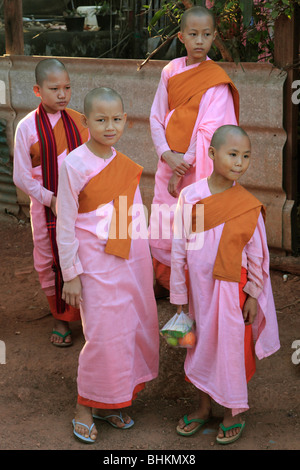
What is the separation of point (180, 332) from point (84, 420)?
0.63 metres

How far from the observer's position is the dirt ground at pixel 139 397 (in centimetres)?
325

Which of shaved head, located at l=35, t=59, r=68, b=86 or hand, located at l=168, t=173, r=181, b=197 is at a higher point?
shaved head, located at l=35, t=59, r=68, b=86

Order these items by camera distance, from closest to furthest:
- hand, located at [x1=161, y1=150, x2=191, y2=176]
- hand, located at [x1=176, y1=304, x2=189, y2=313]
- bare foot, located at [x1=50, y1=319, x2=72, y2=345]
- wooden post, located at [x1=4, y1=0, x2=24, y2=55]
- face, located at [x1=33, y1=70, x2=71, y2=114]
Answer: hand, located at [x1=176, y1=304, x2=189, y2=313] → face, located at [x1=33, y1=70, x2=71, y2=114] → hand, located at [x1=161, y1=150, x2=191, y2=176] → bare foot, located at [x1=50, y1=319, x2=72, y2=345] → wooden post, located at [x1=4, y1=0, x2=24, y2=55]

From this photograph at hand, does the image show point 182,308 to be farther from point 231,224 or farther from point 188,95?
point 188,95

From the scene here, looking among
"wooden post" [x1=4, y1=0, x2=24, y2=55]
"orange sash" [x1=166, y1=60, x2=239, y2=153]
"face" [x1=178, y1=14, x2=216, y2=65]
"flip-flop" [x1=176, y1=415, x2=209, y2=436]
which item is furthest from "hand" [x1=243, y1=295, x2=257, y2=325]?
"wooden post" [x1=4, y1=0, x2=24, y2=55]

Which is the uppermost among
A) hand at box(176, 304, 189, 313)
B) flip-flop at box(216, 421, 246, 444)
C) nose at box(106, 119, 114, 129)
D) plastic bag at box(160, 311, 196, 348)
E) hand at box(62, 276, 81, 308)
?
nose at box(106, 119, 114, 129)

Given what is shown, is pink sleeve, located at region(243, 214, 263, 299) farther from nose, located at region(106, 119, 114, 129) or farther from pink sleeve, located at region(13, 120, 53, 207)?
pink sleeve, located at region(13, 120, 53, 207)

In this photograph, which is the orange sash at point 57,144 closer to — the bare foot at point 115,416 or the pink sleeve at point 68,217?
the pink sleeve at point 68,217

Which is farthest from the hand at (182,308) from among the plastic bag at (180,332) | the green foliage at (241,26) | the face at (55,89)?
the green foliage at (241,26)

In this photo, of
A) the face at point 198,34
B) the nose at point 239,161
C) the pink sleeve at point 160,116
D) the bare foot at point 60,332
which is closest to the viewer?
the nose at point 239,161

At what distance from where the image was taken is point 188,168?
4.00m

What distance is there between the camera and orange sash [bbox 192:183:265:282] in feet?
10.0

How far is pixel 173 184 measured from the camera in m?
4.05

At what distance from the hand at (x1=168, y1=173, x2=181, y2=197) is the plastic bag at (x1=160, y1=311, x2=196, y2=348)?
3.49 ft
